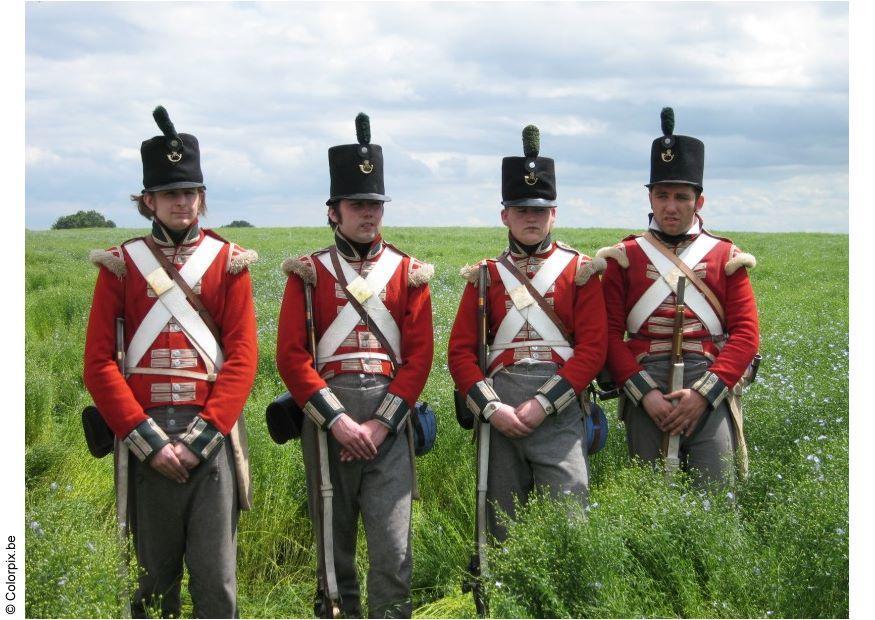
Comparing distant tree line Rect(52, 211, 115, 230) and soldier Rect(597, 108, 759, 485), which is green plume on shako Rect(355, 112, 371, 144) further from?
distant tree line Rect(52, 211, 115, 230)

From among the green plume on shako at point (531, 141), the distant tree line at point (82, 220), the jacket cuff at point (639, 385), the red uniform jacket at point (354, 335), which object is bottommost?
the jacket cuff at point (639, 385)

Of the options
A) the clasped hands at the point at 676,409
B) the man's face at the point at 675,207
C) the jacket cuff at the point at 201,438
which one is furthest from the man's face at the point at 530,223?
the jacket cuff at the point at 201,438

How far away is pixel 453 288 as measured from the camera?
17547 mm

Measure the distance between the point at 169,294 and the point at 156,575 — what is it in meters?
1.50

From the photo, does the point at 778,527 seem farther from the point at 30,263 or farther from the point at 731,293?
the point at 30,263

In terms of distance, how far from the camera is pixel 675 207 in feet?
18.5

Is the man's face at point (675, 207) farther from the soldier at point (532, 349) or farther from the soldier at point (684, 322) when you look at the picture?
the soldier at point (532, 349)

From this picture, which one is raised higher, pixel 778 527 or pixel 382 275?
pixel 382 275

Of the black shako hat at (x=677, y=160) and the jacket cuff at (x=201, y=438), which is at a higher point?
the black shako hat at (x=677, y=160)

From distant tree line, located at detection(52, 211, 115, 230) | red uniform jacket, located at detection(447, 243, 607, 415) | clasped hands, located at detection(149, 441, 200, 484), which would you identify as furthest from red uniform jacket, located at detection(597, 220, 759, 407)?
distant tree line, located at detection(52, 211, 115, 230)

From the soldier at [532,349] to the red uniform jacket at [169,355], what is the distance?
1.26 meters

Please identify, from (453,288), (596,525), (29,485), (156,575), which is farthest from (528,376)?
(453,288)

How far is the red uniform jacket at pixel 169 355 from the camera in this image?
15.6ft

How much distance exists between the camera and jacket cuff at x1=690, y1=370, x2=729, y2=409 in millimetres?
5320
